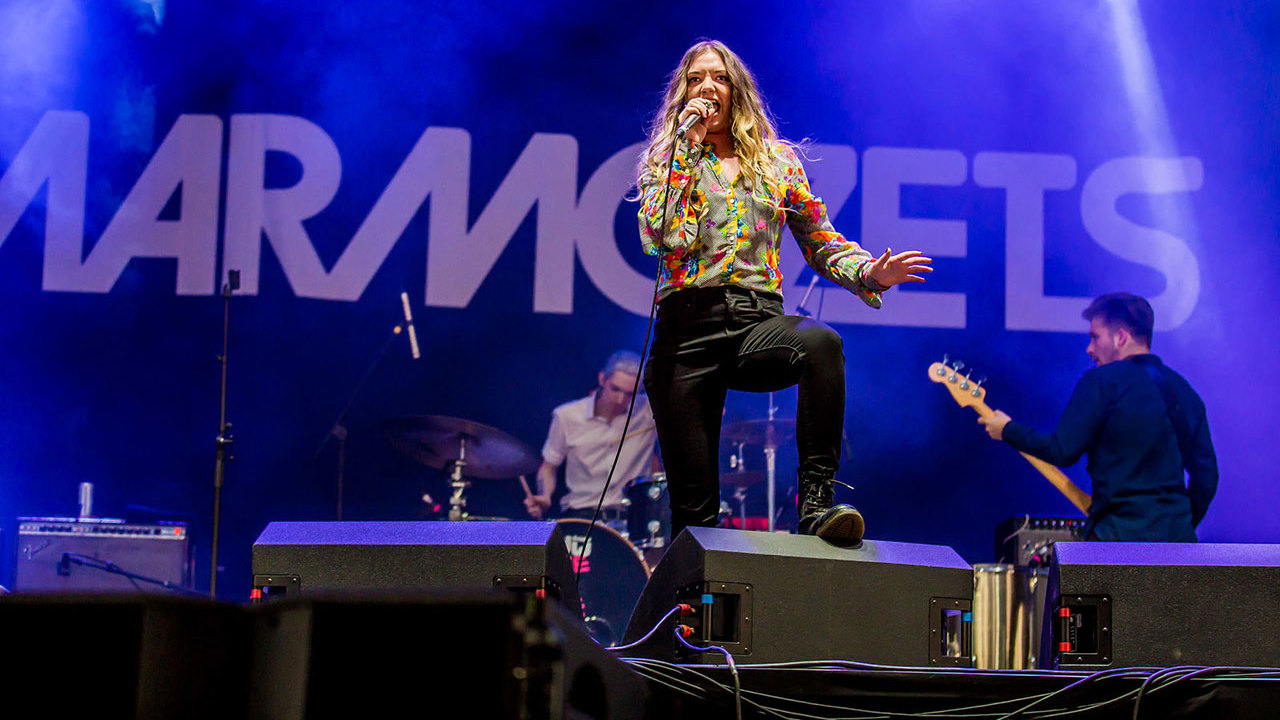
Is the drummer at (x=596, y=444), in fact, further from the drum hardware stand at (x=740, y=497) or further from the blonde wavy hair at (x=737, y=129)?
the blonde wavy hair at (x=737, y=129)

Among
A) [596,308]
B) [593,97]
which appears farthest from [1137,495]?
[593,97]

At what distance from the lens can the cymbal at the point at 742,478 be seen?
616 centimetres

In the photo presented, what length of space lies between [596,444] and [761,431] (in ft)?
3.46

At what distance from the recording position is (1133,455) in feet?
17.0

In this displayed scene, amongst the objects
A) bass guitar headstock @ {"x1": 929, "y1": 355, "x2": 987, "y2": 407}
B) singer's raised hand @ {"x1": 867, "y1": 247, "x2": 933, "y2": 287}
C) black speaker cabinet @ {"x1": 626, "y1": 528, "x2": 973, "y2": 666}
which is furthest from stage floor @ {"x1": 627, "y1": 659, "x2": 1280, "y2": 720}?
bass guitar headstock @ {"x1": 929, "y1": 355, "x2": 987, "y2": 407}

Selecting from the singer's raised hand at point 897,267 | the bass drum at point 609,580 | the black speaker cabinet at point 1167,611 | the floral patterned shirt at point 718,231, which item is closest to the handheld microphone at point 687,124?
the floral patterned shirt at point 718,231

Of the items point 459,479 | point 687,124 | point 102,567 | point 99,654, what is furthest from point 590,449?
point 99,654

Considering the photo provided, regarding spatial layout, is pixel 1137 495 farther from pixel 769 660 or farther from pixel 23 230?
pixel 23 230

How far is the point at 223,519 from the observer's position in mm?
6895

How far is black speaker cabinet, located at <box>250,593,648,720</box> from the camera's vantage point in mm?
1142

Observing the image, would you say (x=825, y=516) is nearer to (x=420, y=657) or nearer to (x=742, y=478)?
(x=420, y=657)

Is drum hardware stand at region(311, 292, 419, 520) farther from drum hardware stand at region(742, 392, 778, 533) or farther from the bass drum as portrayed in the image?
drum hardware stand at region(742, 392, 778, 533)

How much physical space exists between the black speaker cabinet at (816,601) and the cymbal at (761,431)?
11.6 ft

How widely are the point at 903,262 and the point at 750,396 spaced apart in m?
3.92
